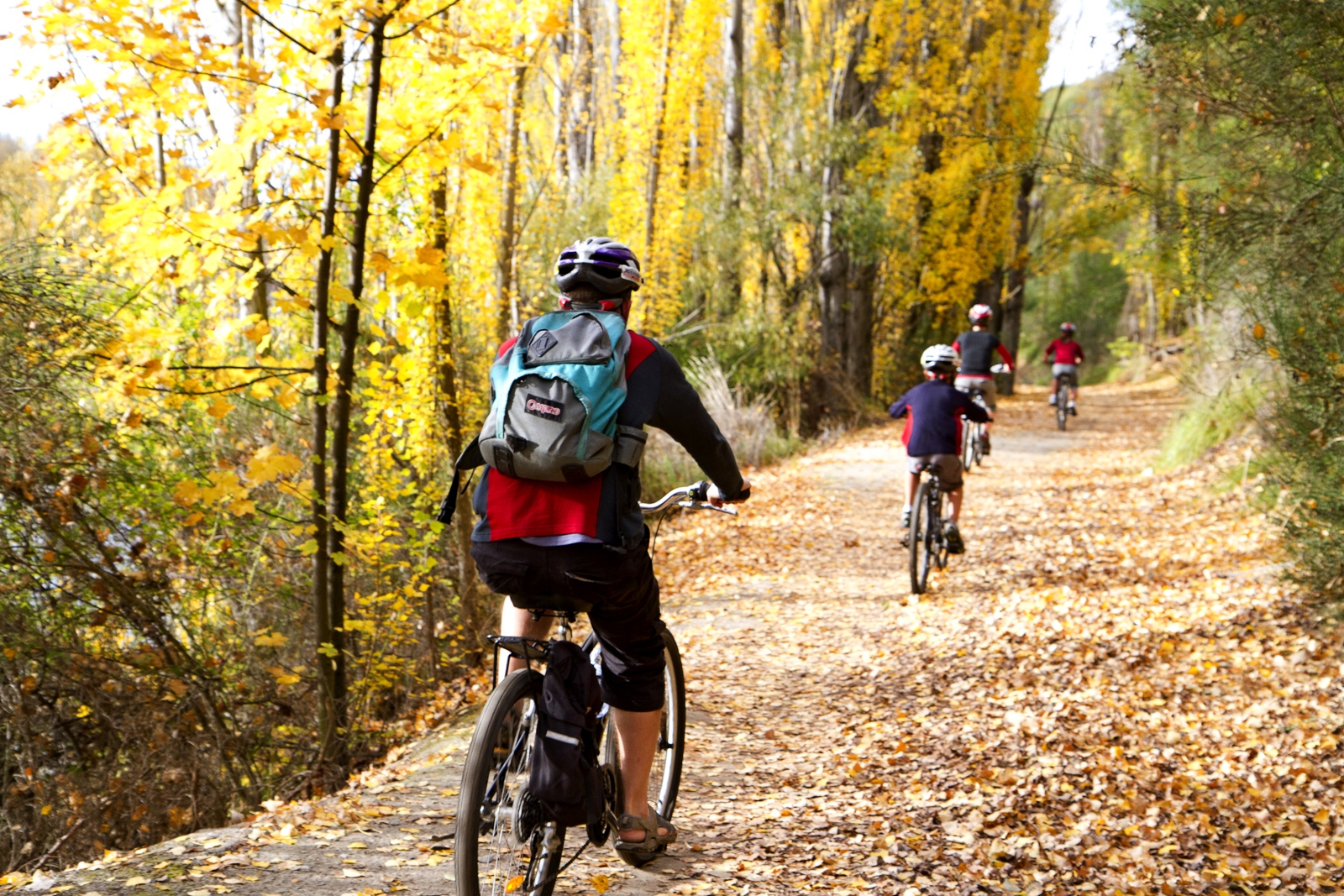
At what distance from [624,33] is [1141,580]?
506 inches

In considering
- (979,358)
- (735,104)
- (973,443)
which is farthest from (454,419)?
(735,104)

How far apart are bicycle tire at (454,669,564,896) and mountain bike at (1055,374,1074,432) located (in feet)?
60.2

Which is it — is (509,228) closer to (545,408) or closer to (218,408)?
(218,408)

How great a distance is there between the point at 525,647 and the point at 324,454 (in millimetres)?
3290

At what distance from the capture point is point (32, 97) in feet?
17.3

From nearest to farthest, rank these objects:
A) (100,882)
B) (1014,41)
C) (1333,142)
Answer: (100,882), (1333,142), (1014,41)

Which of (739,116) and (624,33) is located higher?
(624,33)

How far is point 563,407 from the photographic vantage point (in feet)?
9.34

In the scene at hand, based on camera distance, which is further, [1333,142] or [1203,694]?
[1203,694]

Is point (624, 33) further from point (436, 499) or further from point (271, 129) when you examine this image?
point (271, 129)

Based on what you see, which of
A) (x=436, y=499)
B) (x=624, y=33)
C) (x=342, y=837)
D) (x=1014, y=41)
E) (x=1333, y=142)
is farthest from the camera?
(x=1014, y=41)

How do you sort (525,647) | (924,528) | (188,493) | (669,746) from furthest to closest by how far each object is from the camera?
(924,528), (188,493), (669,746), (525,647)

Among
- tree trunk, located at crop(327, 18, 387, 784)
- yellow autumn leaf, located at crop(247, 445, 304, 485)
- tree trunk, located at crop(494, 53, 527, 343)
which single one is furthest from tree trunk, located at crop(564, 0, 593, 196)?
yellow autumn leaf, located at crop(247, 445, 304, 485)

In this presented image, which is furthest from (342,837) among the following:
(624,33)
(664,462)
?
(624,33)
